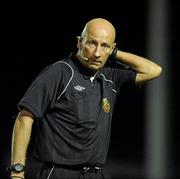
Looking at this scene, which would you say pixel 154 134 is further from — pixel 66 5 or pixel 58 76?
pixel 58 76

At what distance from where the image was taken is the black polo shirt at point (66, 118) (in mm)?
3865

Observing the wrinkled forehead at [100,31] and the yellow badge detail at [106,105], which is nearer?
the wrinkled forehead at [100,31]

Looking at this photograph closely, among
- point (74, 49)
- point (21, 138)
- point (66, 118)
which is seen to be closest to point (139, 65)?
point (66, 118)

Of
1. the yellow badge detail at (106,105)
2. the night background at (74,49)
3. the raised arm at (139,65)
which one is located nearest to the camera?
the yellow badge detail at (106,105)

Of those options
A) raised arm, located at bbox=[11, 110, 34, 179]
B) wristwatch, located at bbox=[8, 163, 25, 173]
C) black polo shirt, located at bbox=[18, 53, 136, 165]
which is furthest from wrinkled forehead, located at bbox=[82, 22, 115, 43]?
wristwatch, located at bbox=[8, 163, 25, 173]

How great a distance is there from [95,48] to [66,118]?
42 centimetres

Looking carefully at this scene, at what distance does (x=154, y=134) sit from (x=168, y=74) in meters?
0.76

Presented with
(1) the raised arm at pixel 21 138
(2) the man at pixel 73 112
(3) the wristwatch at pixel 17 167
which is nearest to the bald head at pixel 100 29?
(2) the man at pixel 73 112

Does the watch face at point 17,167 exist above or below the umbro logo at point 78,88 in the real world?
below

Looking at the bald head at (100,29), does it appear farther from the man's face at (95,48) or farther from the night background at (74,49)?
the night background at (74,49)

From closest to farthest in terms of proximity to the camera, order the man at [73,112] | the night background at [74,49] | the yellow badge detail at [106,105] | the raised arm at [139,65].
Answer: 1. the man at [73,112]
2. the yellow badge detail at [106,105]
3. the raised arm at [139,65]
4. the night background at [74,49]

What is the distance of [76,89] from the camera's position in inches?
156

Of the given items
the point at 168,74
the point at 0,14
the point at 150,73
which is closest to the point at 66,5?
the point at 0,14

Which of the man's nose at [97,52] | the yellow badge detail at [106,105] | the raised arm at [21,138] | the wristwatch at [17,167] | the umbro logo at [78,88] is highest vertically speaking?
the man's nose at [97,52]
